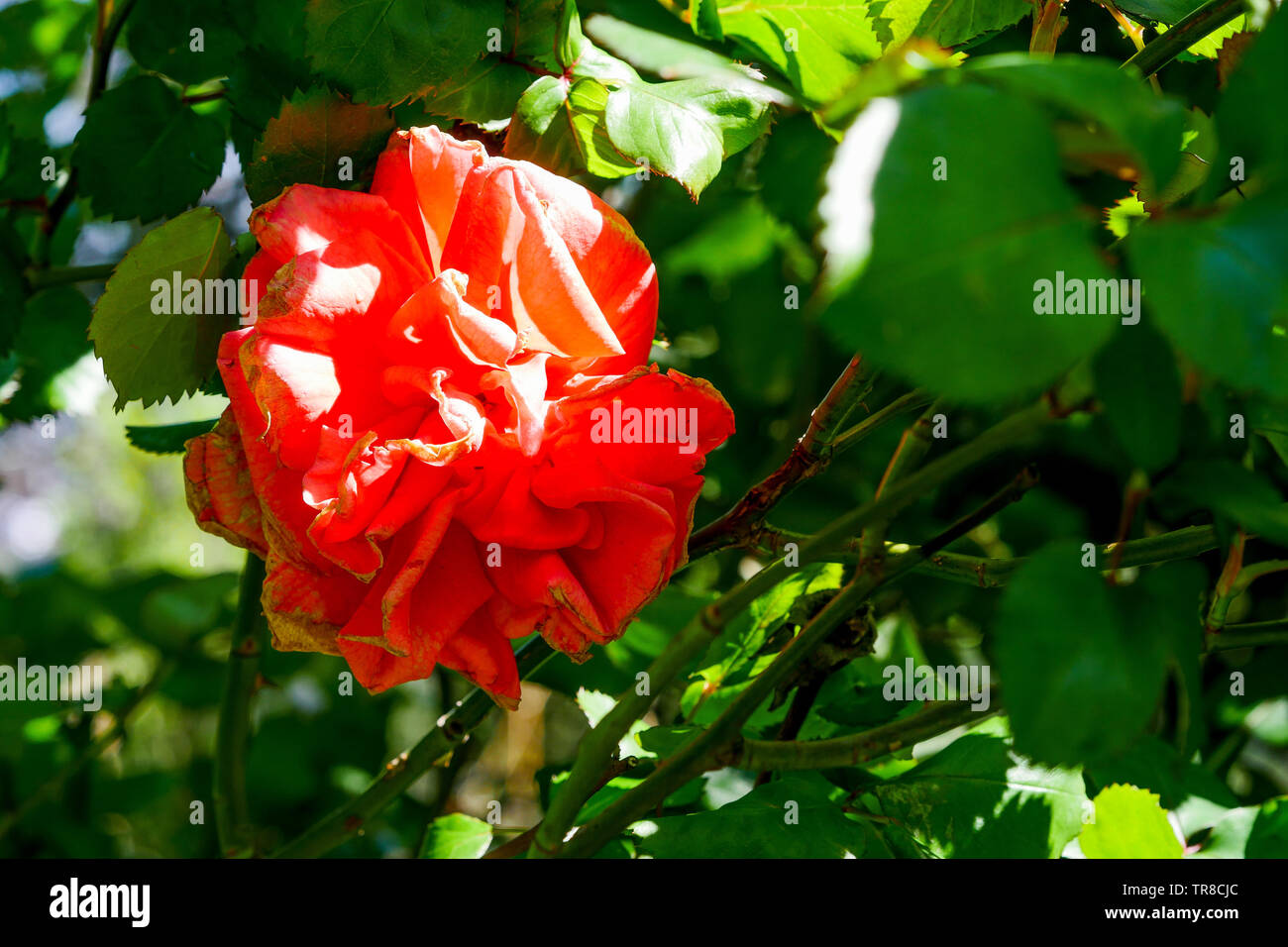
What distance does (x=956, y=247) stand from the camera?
26 centimetres

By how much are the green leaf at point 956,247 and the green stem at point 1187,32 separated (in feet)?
0.94

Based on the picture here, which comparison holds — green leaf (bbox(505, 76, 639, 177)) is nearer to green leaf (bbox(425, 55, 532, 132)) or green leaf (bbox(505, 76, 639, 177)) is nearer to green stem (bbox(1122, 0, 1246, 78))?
green leaf (bbox(425, 55, 532, 132))

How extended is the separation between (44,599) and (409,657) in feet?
3.19

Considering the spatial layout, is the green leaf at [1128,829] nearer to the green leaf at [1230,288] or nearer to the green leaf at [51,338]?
the green leaf at [1230,288]

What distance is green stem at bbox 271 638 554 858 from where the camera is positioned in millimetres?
625

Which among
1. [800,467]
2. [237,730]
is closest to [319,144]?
[800,467]

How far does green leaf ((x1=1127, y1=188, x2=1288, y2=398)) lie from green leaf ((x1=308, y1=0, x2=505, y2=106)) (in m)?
0.35

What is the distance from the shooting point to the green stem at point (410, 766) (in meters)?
0.62

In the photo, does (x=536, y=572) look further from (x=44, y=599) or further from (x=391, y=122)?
(x=44, y=599)

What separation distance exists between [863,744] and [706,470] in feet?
1.87

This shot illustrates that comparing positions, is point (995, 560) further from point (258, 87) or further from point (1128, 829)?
point (258, 87)

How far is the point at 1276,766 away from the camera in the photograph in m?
1.28

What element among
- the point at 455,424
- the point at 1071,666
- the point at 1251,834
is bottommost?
the point at 1251,834

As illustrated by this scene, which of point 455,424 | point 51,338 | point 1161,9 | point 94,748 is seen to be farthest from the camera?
point 94,748
